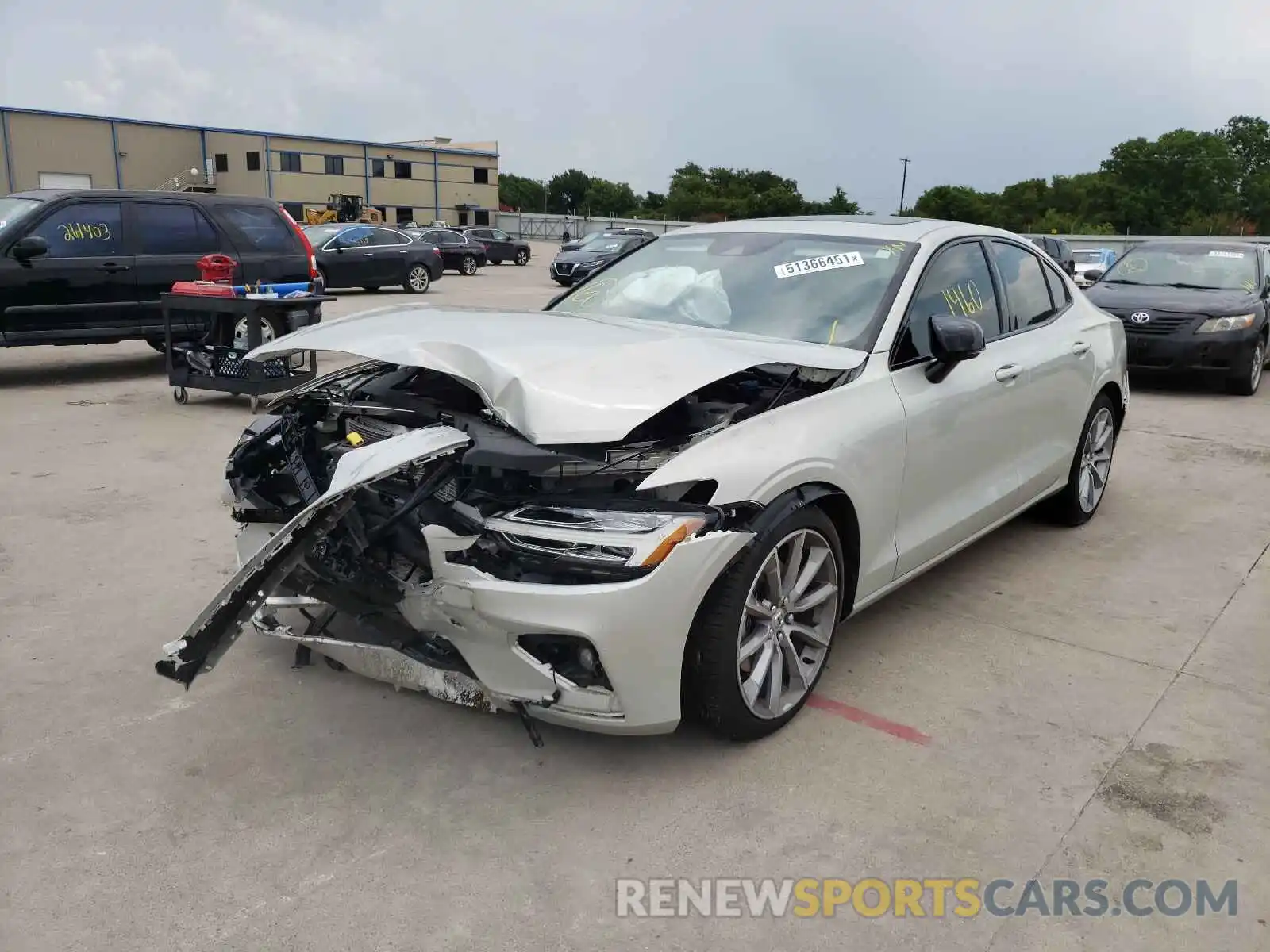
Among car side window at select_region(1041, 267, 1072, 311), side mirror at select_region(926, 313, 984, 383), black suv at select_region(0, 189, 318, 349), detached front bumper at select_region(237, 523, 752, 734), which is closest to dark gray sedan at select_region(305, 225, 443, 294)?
black suv at select_region(0, 189, 318, 349)

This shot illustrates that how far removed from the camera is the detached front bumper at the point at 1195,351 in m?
9.92

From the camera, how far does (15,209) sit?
920 centimetres

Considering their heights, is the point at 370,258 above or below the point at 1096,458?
above

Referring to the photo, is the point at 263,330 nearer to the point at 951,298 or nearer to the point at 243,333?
the point at 243,333

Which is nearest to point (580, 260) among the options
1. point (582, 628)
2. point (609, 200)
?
point (582, 628)

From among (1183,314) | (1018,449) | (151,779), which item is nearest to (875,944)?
(151,779)

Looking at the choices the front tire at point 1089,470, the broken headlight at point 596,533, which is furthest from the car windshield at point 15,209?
the front tire at point 1089,470

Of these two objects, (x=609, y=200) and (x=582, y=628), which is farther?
(x=609, y=200)

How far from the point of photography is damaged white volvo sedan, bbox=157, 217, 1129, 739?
2824 millimetres

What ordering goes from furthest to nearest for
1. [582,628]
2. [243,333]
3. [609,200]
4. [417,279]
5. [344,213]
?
[609,200], [344,213], [417,279], [243,333], [582,628]

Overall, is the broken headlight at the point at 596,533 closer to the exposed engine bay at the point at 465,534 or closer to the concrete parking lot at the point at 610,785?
the exposed engine bay at the point at 465,534

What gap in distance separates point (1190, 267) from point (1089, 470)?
704 cm

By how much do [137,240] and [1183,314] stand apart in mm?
10362

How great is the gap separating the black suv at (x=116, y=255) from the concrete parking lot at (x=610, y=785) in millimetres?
5382
